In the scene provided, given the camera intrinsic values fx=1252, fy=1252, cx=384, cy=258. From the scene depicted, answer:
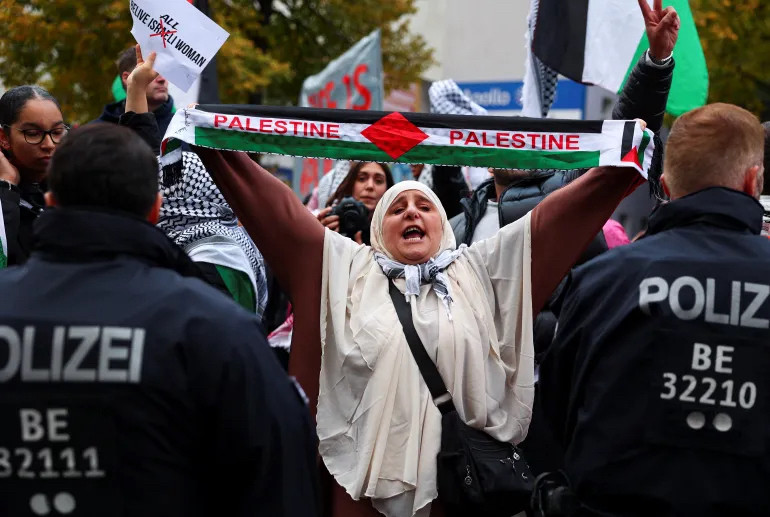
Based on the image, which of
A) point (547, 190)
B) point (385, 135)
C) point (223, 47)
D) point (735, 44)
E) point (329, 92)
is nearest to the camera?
point (385, 135)

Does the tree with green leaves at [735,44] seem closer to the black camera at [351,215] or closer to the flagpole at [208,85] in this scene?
the flagpole at [208,85]

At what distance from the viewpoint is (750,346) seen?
341 centimetres

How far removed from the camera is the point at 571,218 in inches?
189

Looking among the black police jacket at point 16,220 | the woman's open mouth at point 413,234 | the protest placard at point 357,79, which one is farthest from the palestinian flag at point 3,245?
the protest placard at point 357,79

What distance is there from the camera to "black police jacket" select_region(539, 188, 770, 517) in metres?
3.39

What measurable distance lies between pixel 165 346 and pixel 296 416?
0.36 meters

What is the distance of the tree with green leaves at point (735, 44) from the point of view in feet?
49.0

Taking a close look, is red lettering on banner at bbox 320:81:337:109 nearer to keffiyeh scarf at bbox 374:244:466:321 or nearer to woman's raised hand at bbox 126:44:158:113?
woman's raised hand at bbox 126:44:158:113

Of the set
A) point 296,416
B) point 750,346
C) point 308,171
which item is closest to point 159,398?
point 296,416

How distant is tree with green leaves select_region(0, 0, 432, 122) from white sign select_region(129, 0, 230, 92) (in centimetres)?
Result: 843

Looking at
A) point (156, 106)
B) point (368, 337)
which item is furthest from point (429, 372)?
point (156, 106)

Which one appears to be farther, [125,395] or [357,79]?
[357,79]

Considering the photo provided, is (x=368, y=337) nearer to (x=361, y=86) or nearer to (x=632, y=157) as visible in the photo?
(x=632, y=157)

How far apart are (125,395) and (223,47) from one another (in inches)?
493
